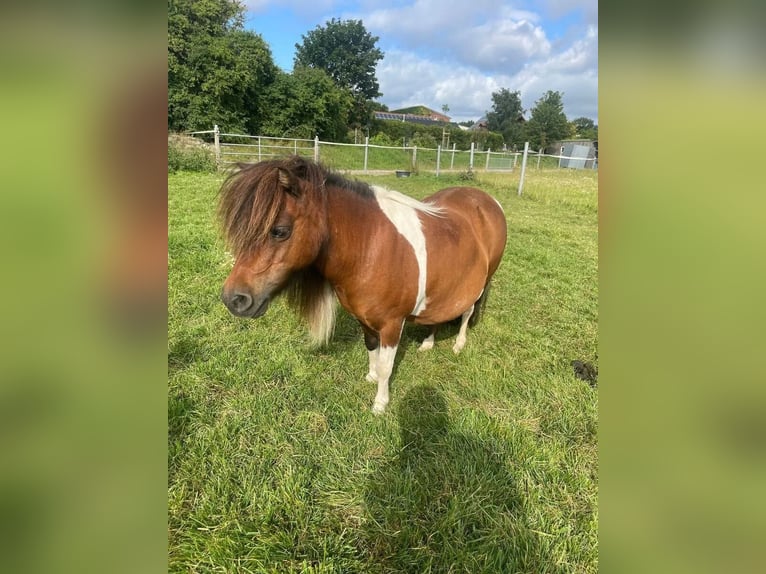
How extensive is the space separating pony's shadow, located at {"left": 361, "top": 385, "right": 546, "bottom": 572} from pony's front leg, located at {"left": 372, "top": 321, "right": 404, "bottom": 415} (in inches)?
12.4

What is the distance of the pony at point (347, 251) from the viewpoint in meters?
2.16

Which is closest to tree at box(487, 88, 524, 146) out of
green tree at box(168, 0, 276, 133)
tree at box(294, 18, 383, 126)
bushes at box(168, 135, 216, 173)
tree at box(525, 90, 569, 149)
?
tree at box(525, 90, 569, 149)

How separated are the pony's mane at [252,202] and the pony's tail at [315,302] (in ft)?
2.28

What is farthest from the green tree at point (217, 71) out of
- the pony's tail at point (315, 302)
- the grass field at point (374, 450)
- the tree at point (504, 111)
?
the tree at point (504, 111)

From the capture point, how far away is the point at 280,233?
7.19 feet

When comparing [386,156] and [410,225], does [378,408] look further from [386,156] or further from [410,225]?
[386,156]

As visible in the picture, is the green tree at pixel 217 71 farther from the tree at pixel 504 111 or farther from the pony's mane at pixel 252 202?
the tree at pixel 504 111

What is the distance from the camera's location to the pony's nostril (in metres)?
2.15

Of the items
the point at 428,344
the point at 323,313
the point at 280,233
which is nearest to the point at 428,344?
the point at 428,344
